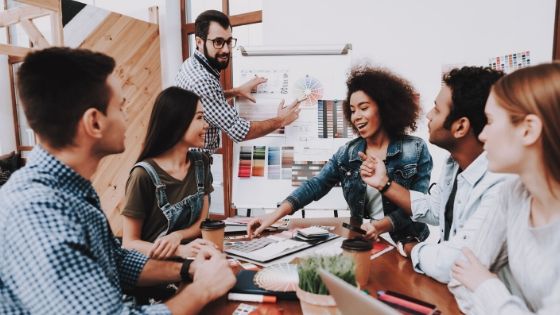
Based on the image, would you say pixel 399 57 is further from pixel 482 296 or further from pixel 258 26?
pixel 482 296

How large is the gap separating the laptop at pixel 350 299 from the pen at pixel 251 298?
0.88 ft

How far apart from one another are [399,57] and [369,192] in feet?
4.71

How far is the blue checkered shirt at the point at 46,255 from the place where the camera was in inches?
26.2

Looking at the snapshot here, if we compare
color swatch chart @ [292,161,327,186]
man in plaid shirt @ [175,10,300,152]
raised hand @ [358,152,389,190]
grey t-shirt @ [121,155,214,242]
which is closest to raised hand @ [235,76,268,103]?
man in plaid shirt @ [175,10,300,152]

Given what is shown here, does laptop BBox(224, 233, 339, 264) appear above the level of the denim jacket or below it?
below

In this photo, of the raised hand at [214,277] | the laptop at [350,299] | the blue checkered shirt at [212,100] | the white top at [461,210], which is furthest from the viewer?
the blue checkered shirt at [212,100]

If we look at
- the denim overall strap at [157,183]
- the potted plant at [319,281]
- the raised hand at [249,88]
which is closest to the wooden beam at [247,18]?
the raised hand at [249,88]

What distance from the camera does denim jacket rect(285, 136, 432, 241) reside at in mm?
1862

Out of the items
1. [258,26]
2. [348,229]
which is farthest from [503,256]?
[258,26]

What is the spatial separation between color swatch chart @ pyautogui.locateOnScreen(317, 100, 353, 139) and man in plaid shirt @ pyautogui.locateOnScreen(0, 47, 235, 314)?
1465 mm

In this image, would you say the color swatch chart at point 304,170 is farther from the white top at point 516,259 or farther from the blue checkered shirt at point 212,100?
the white top at point 516,259

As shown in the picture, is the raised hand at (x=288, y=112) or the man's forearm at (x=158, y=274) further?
the raised hand at (x=288, y=112)

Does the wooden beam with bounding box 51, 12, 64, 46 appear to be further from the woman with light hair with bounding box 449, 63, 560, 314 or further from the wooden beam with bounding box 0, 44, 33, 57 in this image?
the woman with light hair with bounding box 449, 63, 560, 314

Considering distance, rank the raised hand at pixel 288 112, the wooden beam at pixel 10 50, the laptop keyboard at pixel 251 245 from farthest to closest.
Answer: the wooden beam at pixel 10 50
the raised hand at pixel 288 112
the laptop keyboard at pixel 251 245
